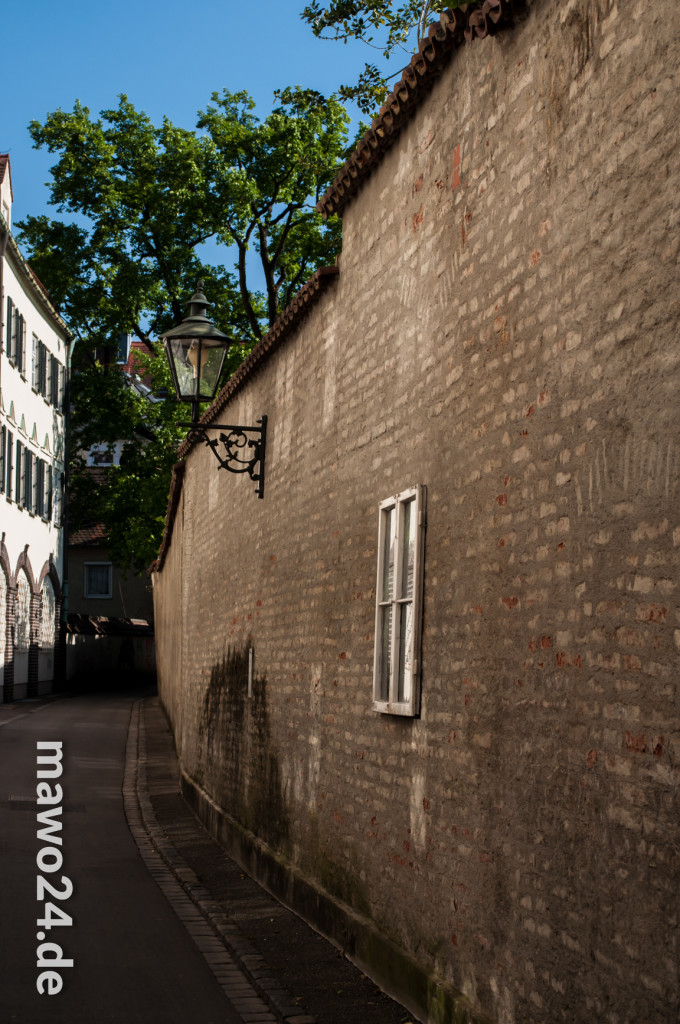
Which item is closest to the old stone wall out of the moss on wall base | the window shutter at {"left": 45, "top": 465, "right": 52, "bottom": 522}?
the moss on wall base

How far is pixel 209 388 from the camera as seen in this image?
11.3 m

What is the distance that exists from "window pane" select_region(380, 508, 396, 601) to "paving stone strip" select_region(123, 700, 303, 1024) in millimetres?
2382

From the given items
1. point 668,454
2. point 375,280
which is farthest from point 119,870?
point 668,454

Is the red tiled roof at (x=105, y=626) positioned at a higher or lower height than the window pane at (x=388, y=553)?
lower

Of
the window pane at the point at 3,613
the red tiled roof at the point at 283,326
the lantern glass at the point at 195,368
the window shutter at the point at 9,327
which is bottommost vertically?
the window pane at the point at 3,613

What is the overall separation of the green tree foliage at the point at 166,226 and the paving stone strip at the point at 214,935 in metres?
19.1

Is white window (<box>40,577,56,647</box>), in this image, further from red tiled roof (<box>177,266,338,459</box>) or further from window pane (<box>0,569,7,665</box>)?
red tiled roof (<box>177,266,338,459</box>)

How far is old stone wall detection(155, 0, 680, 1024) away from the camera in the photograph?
417 cm

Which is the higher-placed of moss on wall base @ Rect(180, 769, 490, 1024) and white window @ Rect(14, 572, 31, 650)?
white window @ Rect(14, 572, 31, 650)

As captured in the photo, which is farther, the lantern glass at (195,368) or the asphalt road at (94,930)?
the lantern glass at (195,368)

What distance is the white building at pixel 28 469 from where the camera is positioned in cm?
3117

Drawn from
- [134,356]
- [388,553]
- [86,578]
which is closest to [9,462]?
[134,356]

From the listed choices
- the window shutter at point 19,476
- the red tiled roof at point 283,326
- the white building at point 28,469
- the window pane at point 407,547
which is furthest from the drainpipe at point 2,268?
the window pane at point 407,547

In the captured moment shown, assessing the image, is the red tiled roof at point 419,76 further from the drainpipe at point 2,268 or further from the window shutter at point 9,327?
the window shutter at point 9,327
